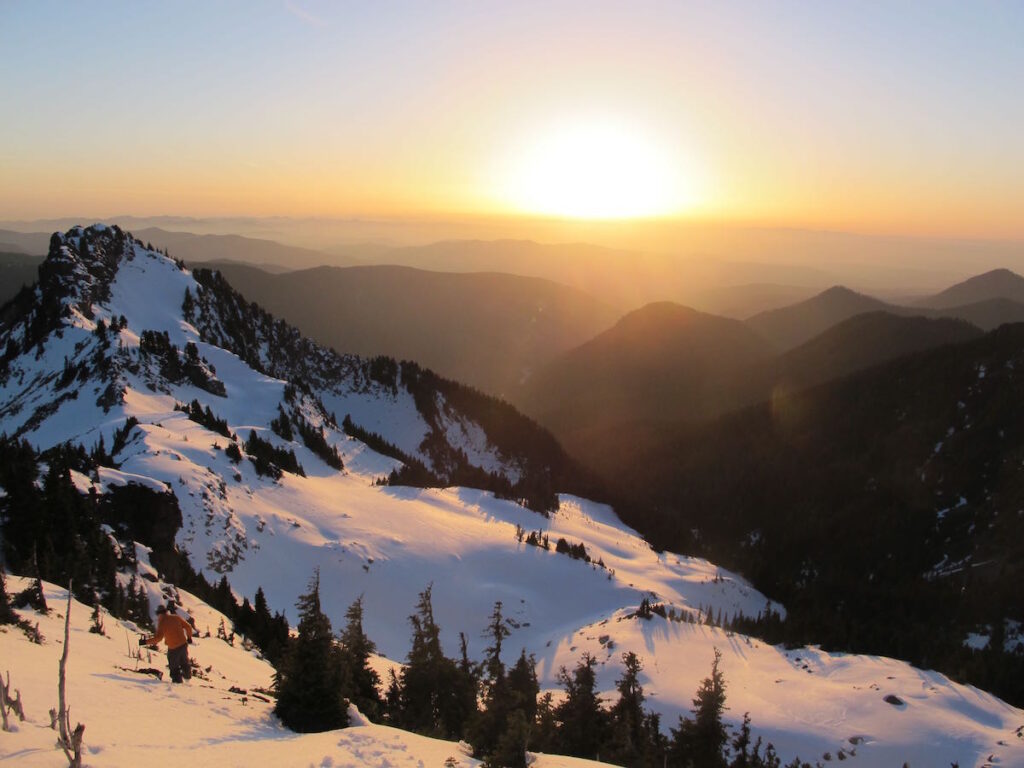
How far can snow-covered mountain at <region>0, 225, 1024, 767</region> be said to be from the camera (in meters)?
41.2

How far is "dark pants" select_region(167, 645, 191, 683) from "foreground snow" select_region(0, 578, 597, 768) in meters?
0.35

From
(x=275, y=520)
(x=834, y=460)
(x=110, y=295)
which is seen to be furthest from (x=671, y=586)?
(x=834, y=460)

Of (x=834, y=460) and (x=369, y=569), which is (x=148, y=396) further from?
(x=834, y=460)

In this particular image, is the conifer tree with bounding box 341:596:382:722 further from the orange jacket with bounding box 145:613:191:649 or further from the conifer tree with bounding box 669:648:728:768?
the conifer tree with bounding box 669:648:728:768

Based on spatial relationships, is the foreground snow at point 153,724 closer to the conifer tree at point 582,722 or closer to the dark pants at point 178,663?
the dark pants at point 178,663

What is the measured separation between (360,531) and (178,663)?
4630 cm

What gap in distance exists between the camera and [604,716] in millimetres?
31391

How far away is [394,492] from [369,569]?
2356 cm

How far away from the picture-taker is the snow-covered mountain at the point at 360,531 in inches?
1624

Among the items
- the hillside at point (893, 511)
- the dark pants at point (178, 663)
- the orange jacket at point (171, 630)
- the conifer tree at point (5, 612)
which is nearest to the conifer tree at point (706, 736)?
the dark pants at point (178, 663)

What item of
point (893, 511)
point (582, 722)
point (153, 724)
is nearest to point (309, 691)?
point (153, 724)

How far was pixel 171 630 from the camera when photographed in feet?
54.4

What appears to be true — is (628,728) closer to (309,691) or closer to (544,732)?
(544,732)

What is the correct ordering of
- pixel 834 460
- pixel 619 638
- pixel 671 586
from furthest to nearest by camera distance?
pixel 834 460, pixel 671 586, pixel 619 638
